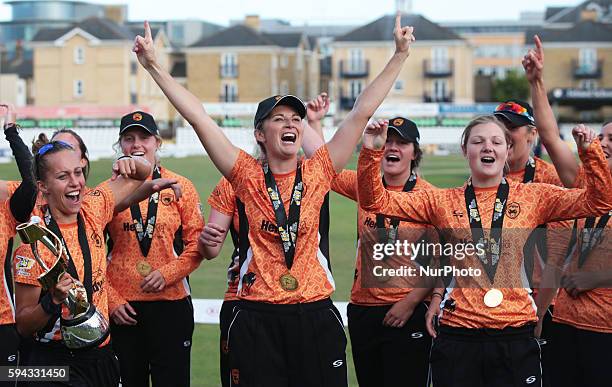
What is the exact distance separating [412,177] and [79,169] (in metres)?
2.22

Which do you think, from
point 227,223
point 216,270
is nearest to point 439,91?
point 216,270

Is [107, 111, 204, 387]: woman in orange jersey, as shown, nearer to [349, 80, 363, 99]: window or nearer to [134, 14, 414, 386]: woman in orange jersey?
[134, 14, 414, 386]: woman in orange jersey

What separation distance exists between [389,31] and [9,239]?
75.6 m

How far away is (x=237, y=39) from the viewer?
80.1 metres

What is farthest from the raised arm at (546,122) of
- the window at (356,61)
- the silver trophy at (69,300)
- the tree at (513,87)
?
the window at (356,61)

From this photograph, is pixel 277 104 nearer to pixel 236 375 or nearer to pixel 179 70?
pixel 236 375

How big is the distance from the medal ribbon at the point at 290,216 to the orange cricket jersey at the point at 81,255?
3.08 feet

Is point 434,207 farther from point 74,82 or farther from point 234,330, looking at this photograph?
point 74,82

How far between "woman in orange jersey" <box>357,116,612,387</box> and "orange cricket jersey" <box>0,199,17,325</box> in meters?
1.79

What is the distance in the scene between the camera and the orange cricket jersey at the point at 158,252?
6426 mm

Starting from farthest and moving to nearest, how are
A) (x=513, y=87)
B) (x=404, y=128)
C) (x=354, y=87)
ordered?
(x=354, y=87) → (x=513, y=87) → (x=404, y=128)

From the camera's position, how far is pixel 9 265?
549 centimetres

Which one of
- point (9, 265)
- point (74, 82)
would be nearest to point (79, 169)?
point (9, 265)

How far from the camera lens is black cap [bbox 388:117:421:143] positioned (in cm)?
658
